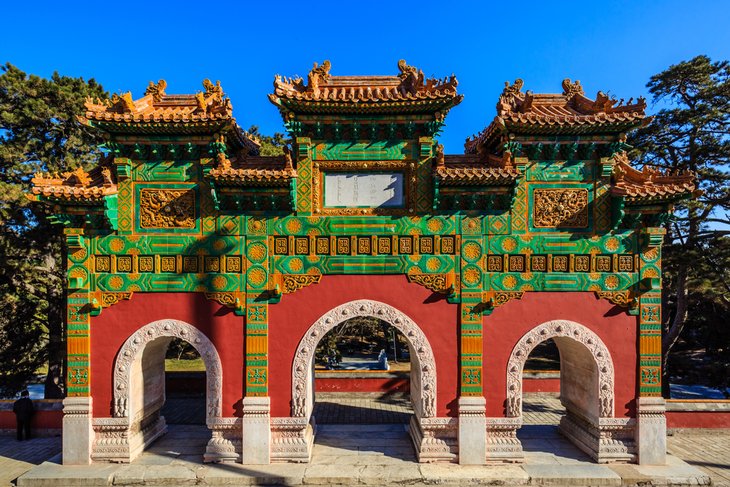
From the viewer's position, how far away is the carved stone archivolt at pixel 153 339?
8711 millimetres

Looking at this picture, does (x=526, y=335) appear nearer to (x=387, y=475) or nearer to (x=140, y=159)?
(x=387, y=475)

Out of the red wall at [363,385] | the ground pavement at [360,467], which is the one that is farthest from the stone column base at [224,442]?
the red wall at [363,385]

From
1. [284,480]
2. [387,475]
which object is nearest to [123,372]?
[284,480]

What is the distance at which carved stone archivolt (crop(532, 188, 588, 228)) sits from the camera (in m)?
8.88

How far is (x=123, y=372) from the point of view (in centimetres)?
873

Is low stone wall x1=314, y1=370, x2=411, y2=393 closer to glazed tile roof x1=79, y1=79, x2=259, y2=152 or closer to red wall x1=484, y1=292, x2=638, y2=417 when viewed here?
red wall x1=484, y1=292, x2=638, y2=417

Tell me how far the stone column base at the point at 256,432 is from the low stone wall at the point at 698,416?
11.0 m

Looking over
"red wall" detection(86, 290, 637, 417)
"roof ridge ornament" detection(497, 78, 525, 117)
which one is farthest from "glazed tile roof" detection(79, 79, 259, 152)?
"roof ridge ornament" detection(497, 78, 525, 117)

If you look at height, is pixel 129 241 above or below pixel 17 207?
below

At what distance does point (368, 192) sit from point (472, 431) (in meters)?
5.93

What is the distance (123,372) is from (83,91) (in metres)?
10.8

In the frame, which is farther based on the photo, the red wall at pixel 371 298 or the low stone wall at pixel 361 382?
the low stone wall at pixel 361 382

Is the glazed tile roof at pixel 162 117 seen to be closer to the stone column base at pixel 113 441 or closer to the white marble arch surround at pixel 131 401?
the white marble arch surround at pixel 131 401

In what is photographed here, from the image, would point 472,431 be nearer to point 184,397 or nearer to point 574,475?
point 574,475
